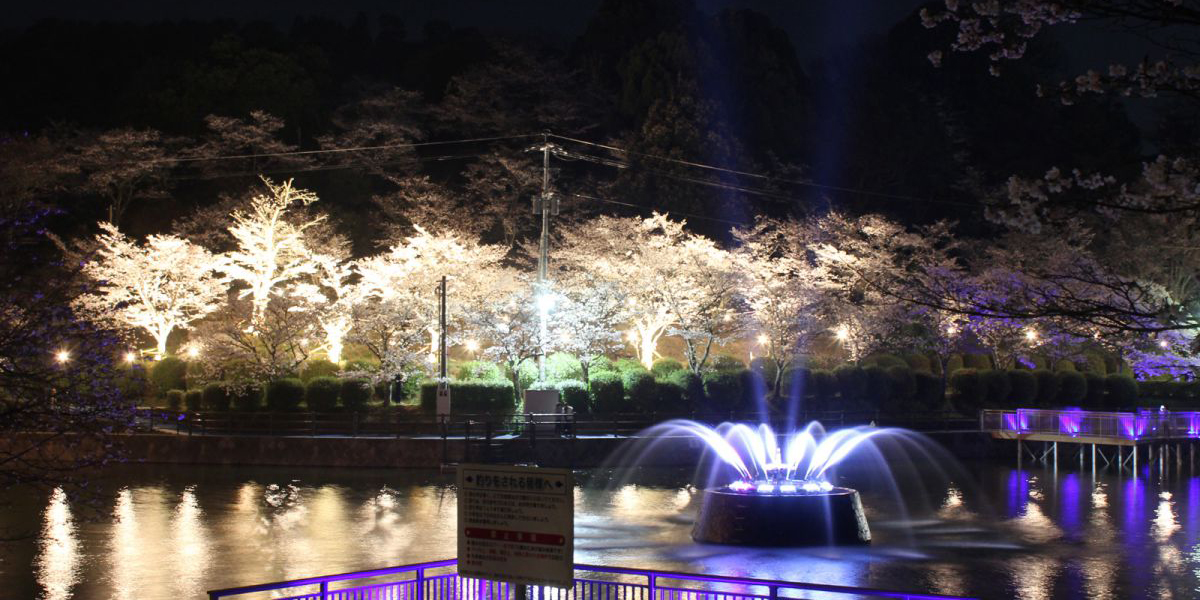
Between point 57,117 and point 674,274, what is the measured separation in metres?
44.0

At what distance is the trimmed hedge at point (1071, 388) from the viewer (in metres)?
55.5

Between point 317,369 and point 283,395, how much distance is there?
4.32 meters

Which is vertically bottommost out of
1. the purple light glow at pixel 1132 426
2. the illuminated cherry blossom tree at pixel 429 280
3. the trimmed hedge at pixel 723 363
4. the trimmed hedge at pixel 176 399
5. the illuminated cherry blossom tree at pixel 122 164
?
the purple light glow at pixel 1132 426

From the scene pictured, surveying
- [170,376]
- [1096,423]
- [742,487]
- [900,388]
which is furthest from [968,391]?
[170,376]

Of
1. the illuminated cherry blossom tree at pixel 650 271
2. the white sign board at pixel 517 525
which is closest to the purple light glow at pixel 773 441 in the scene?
the illuminated cherry blossom tree at pixel 650 271

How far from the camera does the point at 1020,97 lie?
252 ft

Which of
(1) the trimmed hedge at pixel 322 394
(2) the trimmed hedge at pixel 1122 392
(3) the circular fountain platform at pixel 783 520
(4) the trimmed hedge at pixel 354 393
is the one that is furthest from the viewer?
(2) the trimmed hedge at pixel 1122 392

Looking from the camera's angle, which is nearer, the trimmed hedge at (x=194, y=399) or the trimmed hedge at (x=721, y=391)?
the trimmed hedge at (x=194, y=399)

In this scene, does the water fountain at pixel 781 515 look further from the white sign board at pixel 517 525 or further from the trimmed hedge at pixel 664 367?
the trimmed hedge at pixel 664 367

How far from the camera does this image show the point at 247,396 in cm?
4488

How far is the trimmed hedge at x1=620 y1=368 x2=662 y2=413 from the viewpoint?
151 ft

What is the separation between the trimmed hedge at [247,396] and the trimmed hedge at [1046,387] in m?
35.5

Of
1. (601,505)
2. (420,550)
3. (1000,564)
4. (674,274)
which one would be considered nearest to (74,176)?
(674,274)

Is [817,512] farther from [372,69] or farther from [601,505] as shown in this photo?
[372,69]
